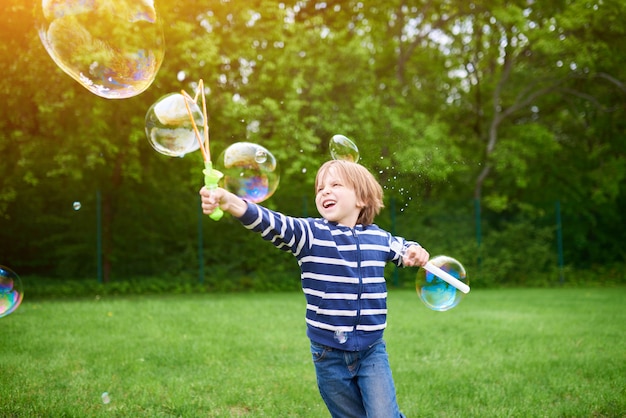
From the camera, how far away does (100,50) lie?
4.30 m

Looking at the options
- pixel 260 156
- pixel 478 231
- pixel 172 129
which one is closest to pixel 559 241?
pixel 478 231

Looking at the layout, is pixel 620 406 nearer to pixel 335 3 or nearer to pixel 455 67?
pixel 335 3

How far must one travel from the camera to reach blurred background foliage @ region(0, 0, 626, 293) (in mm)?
12039

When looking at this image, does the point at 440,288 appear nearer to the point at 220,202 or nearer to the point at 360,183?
the point at 360,183

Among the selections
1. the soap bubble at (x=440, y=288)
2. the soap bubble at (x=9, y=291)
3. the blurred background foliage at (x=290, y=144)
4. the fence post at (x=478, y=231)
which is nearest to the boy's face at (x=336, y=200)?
the soap bubble at (x=440, y=288)

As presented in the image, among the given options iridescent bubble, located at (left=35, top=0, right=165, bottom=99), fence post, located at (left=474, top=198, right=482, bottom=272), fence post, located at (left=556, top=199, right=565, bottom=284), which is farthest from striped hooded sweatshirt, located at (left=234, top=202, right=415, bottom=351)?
fence post, located at (left=556, top=199, right=565, bottom=284)

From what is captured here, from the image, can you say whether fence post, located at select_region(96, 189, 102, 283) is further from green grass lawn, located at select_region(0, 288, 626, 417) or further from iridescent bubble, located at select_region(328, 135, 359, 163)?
iridescent bubble, located at select_region(328, 135, 359, 163)

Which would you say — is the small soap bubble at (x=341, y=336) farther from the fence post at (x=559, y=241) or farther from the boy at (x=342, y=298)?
the fence post at (x=559, y=241)

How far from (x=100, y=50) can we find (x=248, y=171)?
1376 mm

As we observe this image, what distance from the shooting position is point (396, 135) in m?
13.5

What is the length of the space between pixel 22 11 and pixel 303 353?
873 cm

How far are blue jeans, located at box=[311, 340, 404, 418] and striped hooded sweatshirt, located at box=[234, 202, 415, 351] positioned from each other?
0.22 feet

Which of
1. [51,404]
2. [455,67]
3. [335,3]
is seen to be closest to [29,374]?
[51,404]

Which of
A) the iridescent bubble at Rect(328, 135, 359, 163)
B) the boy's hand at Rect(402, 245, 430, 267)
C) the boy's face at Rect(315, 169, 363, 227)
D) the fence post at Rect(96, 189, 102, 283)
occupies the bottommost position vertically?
the fence post at Rect(96, 189, 102, 283)
